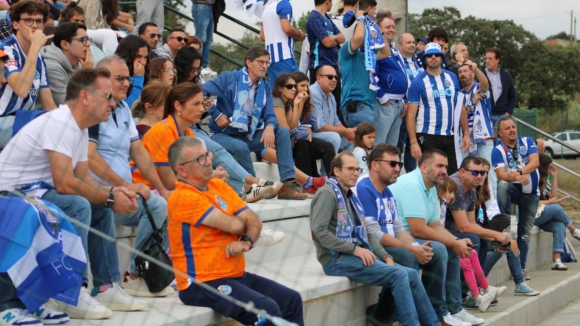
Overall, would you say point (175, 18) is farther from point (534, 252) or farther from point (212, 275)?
point (212, 275)

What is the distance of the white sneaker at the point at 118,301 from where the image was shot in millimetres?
4727

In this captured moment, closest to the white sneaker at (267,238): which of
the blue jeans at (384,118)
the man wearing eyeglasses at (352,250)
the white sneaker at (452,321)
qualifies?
the man wearing eyeglasses at (352,250)

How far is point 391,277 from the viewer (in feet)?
19.2

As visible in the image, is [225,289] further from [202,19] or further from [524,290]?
[202,19]

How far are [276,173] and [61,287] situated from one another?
4043 millimetres

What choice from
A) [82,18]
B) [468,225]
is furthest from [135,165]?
[468,225]

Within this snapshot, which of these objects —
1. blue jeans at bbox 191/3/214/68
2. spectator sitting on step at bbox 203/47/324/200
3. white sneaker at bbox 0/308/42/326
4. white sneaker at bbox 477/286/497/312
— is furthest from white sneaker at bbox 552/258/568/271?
white sneaker at bbox 0/308/42/326

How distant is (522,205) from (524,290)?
1.26 meters

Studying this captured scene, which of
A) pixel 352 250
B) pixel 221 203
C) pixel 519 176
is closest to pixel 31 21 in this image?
pixel 221 203

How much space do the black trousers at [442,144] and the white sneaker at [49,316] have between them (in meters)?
5.30

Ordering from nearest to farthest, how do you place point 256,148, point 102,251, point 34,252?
point 34,252 < point 102,251 < point 256,148

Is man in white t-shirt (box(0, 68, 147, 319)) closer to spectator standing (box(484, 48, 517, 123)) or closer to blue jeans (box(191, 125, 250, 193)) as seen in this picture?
blue jeans (box(191, 125, 250, 193))

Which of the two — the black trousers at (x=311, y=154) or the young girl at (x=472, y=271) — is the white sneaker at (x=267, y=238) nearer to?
the young girl at (x=472, y=271)

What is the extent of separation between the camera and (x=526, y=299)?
8.08 meters
